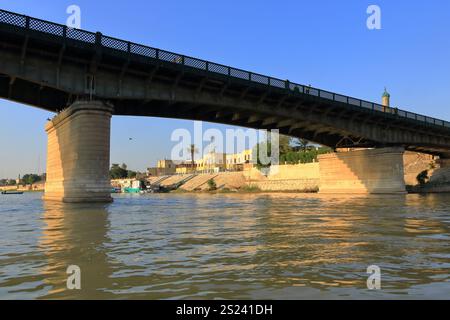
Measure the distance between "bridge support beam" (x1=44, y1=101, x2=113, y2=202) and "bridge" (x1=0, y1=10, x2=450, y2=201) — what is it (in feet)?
0.26

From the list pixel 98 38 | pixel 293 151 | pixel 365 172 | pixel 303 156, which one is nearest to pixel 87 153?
pixel 98 38

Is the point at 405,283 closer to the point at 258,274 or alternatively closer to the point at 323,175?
the point at 258,274

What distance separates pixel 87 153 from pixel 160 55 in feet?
35.5

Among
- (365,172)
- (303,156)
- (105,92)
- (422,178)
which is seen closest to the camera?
(105,92)

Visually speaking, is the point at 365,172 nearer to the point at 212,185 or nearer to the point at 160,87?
the point at 160,87

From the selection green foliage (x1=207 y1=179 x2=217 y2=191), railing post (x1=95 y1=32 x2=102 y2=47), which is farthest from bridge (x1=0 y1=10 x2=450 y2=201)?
green foliage (x1=207 y1=179 x2=217 y2=191)

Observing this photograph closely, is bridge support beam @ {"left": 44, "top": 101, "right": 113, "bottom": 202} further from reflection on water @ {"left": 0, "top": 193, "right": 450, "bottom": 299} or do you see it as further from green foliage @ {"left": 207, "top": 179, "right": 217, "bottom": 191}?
green foliage @ {"left": 207, "top": 179, "right": 217, "bottom": 191}

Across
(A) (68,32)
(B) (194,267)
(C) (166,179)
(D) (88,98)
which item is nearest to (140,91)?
(D) (88,98)

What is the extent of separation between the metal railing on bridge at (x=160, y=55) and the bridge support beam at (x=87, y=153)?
16.6ft

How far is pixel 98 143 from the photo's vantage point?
3450cm

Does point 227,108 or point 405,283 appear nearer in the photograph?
point 405,283

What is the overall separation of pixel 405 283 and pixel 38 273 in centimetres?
629

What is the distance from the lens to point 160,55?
124 feet

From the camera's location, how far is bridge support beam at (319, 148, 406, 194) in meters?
61.4
